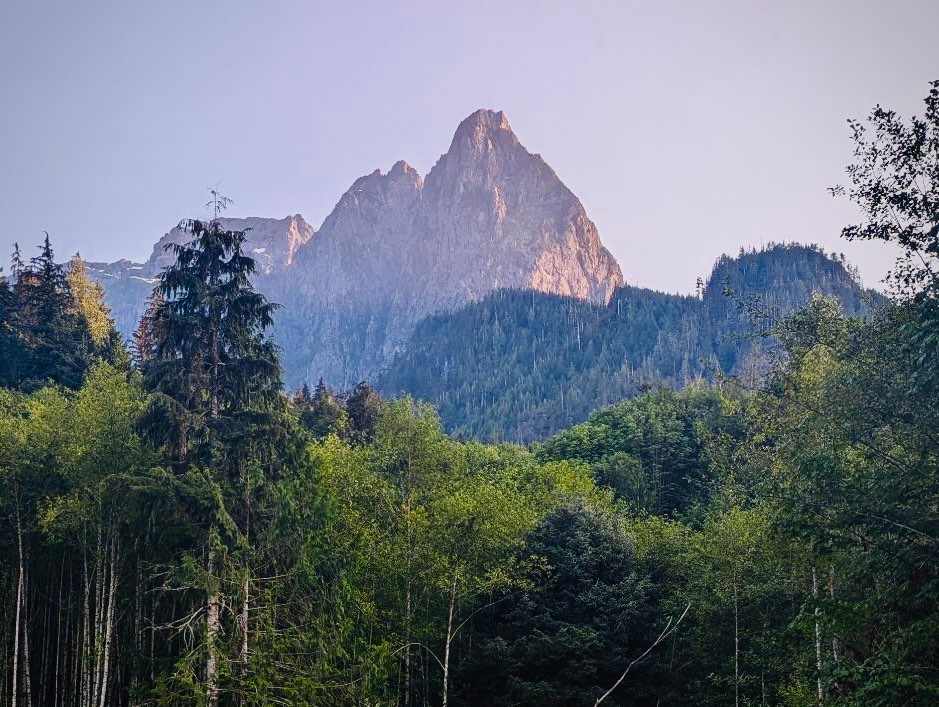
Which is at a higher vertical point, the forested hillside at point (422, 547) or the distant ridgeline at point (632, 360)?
the distant ridgeline at point (632, 360)

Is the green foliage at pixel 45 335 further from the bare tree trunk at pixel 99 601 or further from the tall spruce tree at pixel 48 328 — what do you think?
the bare tree trunk at pixel 99 601

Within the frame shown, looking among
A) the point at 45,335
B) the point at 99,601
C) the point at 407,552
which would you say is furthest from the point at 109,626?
the point at 45,335

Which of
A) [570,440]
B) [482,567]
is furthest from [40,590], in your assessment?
[570,440]

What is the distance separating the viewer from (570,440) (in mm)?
64438

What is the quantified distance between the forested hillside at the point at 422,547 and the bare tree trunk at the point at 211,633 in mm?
116

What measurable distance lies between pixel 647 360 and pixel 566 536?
6354 inches

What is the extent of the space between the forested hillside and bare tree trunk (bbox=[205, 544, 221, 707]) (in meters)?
0.12

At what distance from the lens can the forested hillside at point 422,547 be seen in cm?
1512

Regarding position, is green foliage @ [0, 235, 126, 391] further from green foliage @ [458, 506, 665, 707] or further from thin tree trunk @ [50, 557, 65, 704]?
green foliage @ [458, 506, 665, 707]

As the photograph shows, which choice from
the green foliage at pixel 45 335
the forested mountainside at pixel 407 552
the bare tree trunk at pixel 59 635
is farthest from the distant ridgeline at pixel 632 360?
the bare tree trunk at pixel 59 635

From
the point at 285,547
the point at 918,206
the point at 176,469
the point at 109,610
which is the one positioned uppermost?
the point at 918,206

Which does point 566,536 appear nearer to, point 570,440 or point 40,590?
point 40,590

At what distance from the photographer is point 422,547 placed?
25641 mm

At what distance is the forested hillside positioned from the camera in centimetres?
1512
